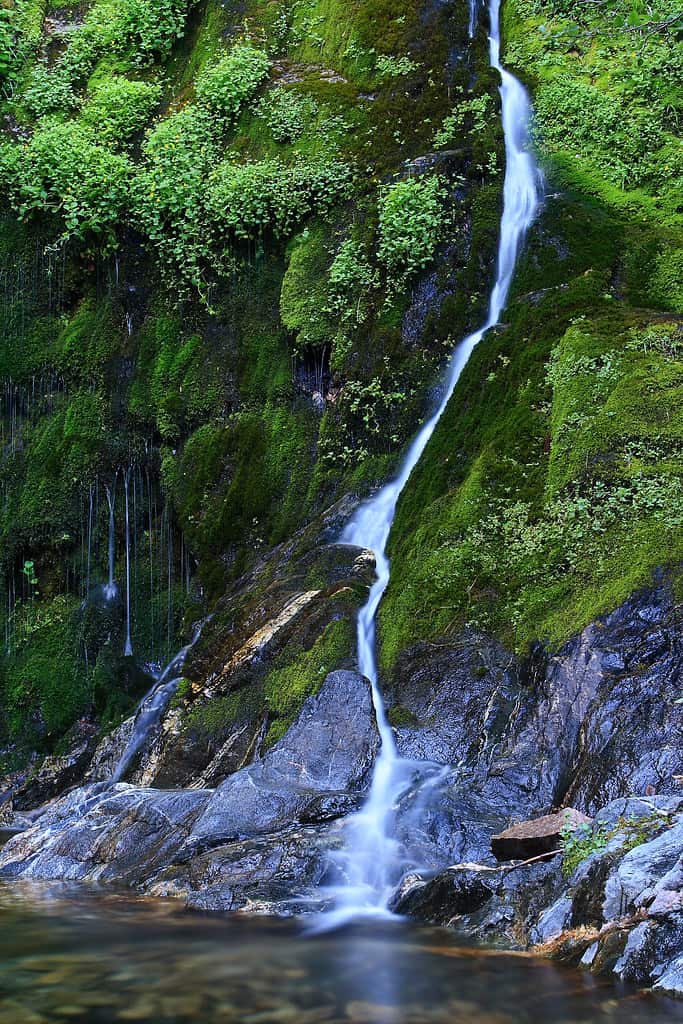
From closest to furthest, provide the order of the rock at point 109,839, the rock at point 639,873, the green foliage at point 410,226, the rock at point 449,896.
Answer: the rock at point 639,873
the rock at point 449,896
the rock at point 109,839
the green foliage at point 410,226

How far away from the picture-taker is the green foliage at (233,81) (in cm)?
1587

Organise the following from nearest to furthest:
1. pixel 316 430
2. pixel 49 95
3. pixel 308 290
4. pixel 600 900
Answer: pixel 600 900 → pixel 316 430 → pixel 308 290 → pixel 49 95

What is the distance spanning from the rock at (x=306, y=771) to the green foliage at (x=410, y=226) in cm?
651

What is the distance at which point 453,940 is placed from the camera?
5027mm

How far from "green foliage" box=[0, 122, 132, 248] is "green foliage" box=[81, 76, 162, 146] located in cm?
32

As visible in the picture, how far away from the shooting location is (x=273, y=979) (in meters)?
4.44

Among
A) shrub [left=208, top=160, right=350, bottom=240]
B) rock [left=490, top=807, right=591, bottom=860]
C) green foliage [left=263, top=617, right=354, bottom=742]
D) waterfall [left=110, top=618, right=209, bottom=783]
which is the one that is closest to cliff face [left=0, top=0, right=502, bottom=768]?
shrub [left=208, top=160, right=350, bottom=240]

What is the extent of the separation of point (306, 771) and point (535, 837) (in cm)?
258

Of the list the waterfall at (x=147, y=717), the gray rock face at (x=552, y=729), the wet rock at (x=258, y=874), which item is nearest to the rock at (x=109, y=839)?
the wet rock at (x=258, y=874)

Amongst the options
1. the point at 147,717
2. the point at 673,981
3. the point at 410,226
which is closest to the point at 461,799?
the point at 673,981

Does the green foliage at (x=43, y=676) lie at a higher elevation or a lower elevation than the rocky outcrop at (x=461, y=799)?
lower

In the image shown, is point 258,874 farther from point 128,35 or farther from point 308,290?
point 128,35

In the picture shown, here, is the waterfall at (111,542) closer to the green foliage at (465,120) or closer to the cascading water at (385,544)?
the cascading water at (385,544)

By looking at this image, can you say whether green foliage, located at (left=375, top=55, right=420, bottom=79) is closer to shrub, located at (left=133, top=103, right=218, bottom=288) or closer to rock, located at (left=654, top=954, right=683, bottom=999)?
shrub, located at (left=133, top=103, right=218, bottom=288)
